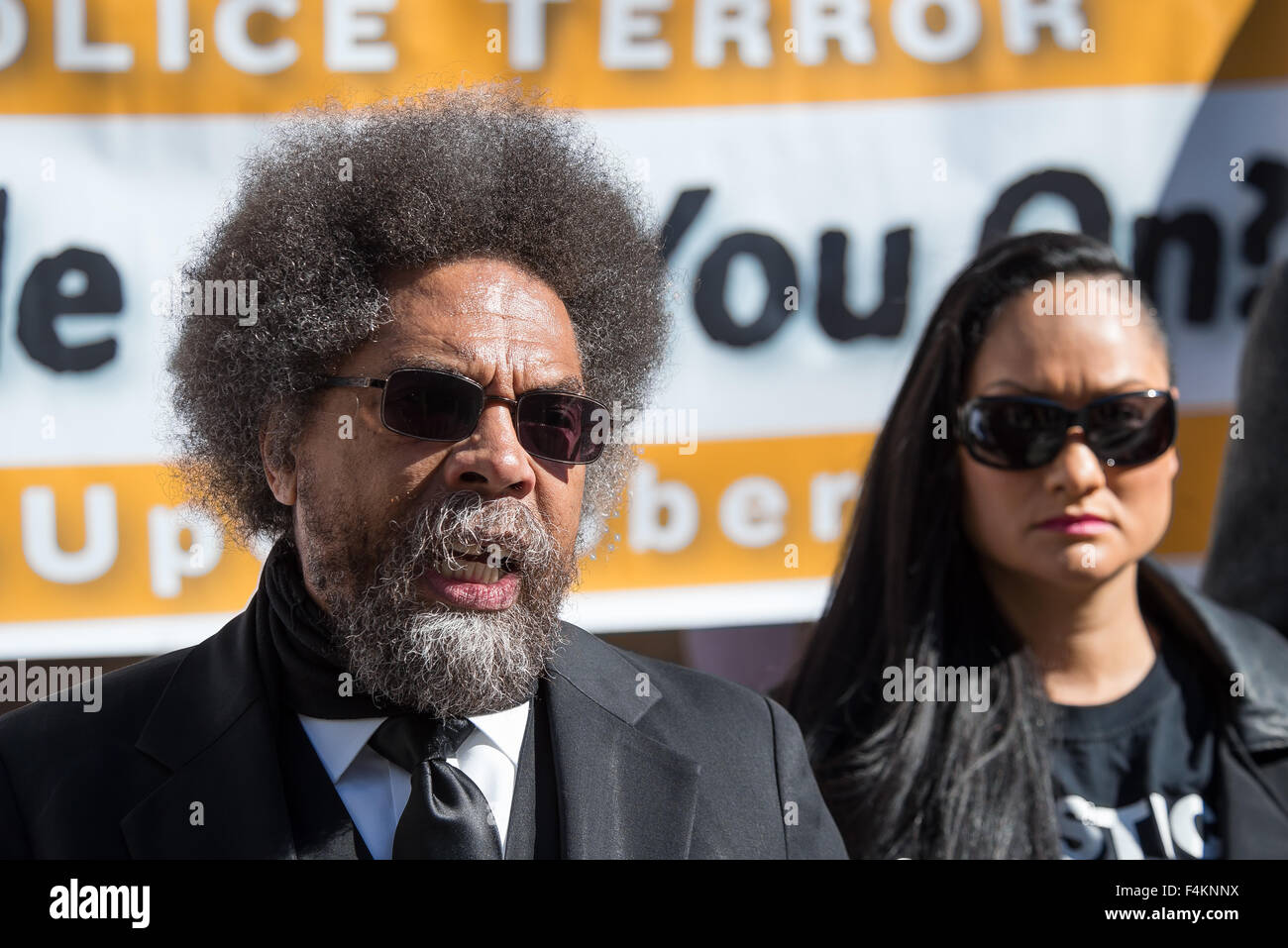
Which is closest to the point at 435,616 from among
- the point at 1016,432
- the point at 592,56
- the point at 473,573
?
the point at 473,573

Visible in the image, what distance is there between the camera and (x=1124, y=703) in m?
2.71

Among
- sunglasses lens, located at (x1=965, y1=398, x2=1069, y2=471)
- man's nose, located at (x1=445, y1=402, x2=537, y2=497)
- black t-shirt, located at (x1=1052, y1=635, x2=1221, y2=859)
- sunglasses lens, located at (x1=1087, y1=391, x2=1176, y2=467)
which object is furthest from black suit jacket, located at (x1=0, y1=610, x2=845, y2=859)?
sunglasses lens, located at (x1=1087, y1=391, x2=1176, y2=467)

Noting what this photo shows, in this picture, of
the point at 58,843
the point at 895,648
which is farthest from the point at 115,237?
the point at 895,648

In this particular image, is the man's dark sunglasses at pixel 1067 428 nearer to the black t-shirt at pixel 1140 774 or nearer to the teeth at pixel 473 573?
the black t-shirt at pixel 1140 774

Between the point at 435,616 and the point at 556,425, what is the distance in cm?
40

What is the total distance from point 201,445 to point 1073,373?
2.02m

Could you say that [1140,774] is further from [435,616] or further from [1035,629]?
[435,616]

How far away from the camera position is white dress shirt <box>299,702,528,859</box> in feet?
6.07

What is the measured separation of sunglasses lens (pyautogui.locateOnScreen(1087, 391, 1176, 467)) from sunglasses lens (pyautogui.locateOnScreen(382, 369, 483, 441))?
1546 millimetres

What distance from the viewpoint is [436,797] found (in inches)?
71.6

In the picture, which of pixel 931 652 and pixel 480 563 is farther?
pixel 931 652

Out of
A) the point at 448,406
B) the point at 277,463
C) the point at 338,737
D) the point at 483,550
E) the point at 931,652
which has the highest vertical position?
the point at 448,406

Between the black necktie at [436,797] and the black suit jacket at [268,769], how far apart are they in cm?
13
